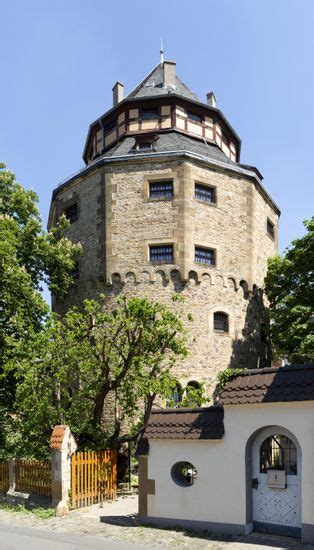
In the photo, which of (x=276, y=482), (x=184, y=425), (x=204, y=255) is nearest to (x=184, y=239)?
(x=204, y=255)

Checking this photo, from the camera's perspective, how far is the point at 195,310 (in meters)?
22.3

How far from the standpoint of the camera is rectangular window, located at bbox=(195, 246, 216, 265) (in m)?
22.9

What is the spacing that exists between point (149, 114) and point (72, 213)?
6.87m

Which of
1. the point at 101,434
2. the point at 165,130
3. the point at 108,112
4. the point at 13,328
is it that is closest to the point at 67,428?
the point at 101,434

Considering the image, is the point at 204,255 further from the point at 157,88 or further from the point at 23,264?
the point at 157,88

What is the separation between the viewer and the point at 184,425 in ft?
37.0

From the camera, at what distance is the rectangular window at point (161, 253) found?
887 inches

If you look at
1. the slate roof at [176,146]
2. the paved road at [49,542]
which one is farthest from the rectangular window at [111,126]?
the paved road at [49,542]

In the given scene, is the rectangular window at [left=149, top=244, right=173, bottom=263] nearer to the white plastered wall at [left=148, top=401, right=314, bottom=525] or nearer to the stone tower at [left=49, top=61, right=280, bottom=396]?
the stone tower at [left=49, top=61, right=280, bottom=396]

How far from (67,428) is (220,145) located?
19927 mm

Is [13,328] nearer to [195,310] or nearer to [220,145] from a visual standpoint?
[195,310]

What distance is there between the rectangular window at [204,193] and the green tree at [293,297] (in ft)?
14.5

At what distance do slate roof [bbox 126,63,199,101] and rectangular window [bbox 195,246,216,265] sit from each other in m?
9.65

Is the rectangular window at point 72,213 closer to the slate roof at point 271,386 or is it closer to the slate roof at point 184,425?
the slate roof at point 184,425
